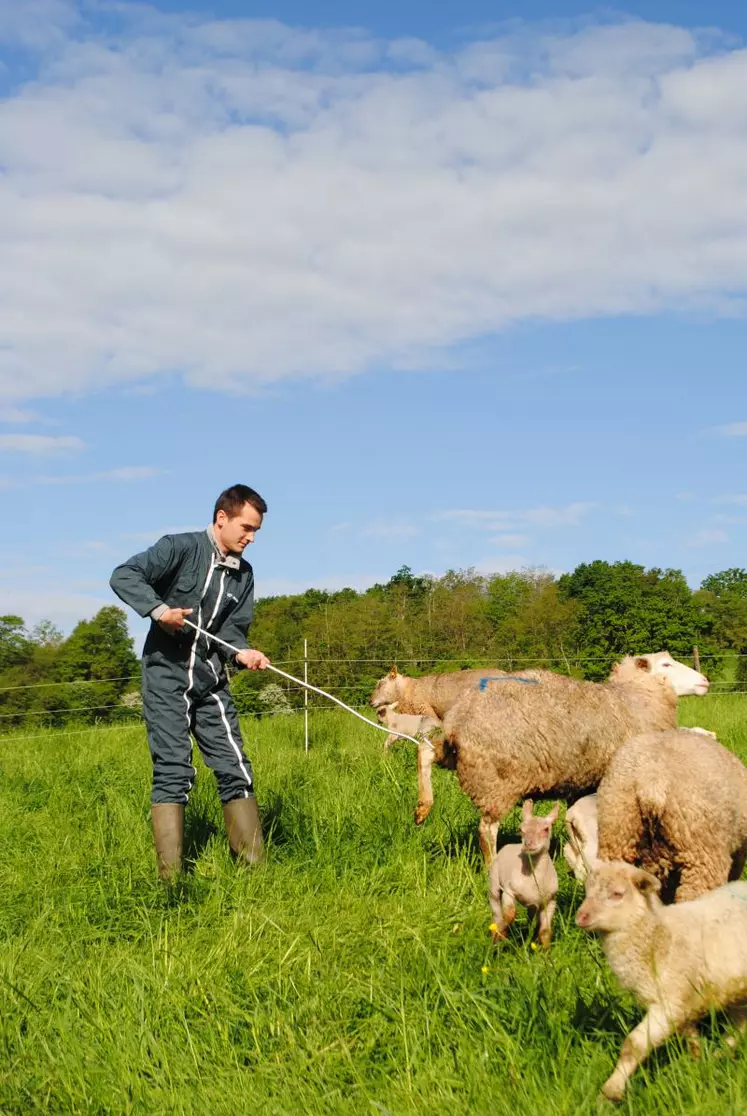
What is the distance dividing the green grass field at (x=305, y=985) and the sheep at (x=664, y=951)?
105mm

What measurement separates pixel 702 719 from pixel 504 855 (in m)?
10.6

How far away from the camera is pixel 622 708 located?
687cm

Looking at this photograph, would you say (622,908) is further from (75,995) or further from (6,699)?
(6,699)

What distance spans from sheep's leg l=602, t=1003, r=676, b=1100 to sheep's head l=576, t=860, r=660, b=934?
294mm

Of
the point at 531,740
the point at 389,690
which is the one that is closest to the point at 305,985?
the point at 531,740

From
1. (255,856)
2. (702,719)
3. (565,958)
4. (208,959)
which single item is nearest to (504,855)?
(565,958)

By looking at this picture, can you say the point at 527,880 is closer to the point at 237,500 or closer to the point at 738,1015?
the point at 738,1015

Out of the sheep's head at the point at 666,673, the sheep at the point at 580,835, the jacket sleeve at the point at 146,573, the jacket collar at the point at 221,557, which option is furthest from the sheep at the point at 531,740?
the jacket sleeve at the point at 146,573

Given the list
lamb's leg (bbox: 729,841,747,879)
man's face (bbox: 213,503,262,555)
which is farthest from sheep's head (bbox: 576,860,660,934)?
man's face (bbox: 213,503,262,555)

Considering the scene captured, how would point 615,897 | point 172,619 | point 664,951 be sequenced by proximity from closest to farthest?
1. point 664,951
2. point 615,897
3. point 172,619

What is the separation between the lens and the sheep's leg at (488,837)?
20.5ft

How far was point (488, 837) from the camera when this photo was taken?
6.36 meters

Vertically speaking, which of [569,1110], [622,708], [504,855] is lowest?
[569,1110]

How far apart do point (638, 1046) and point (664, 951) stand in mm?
329
